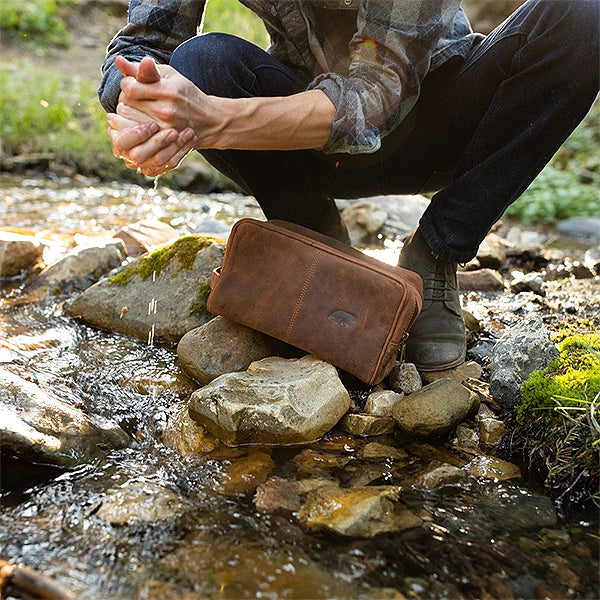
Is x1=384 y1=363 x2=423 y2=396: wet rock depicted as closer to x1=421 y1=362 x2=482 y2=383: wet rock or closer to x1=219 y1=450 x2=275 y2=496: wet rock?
x1=421 y1=362 x2=482 y2=383: wet rock

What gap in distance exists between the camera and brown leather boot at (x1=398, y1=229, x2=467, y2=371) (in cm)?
219

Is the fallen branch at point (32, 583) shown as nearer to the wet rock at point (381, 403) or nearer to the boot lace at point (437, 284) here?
the wet rock at point (381, 403)

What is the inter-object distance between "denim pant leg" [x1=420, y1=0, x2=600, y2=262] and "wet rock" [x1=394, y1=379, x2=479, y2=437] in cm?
48

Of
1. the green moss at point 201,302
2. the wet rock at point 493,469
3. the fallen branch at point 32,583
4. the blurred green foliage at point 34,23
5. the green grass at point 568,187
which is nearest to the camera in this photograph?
the fallen branch at point 32,583

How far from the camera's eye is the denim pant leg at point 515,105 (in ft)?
6.26

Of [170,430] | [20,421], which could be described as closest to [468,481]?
[170,430]

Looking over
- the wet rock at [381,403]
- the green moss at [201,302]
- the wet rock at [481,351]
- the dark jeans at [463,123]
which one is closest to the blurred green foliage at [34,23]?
the green moss at [201,302]

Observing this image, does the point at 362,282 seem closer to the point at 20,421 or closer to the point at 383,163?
the point at 383,163

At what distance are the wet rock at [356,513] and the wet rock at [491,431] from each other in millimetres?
408

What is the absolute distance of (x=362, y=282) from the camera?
1985mm

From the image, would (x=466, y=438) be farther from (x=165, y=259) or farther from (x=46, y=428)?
(x=165, y=259)

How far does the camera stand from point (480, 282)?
10.7 feet

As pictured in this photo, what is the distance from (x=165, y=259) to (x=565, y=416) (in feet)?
5.38

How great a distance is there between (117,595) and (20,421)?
0.59m
